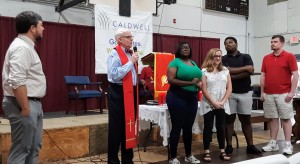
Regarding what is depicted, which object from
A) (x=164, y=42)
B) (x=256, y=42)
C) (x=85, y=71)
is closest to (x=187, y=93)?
(x=85, y=71)

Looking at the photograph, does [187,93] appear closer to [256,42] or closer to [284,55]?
[284,55]

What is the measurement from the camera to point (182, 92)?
125 inches

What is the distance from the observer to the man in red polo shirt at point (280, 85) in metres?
3.71

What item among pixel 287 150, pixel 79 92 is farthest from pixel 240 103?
pixel 79 92

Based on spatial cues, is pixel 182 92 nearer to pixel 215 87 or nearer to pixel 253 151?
pixel 215 87

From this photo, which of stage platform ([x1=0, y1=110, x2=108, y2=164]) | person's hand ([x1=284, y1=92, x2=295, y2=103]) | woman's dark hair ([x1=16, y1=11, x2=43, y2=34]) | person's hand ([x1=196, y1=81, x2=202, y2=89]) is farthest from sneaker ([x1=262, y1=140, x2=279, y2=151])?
woman's dark hair ([x1=16, y1=11, x2=43, y2=34])

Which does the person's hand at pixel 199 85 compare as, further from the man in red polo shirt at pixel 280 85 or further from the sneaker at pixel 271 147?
the sneaker at pixel 271 147

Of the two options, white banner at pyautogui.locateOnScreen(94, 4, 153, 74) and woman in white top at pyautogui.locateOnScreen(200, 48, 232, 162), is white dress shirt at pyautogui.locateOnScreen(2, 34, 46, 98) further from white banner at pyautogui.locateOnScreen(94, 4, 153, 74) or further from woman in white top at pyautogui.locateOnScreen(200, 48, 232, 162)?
white banner at pyautogui.locateOnScreen(94, 4, 153, 74)

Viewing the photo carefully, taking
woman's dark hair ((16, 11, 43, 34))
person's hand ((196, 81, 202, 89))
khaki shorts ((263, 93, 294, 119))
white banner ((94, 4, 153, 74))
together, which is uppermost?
white banner ((94, 4, 153, 74))

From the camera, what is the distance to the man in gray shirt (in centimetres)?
194

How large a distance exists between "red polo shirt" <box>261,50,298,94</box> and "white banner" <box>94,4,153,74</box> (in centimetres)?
318

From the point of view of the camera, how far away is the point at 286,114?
376cm

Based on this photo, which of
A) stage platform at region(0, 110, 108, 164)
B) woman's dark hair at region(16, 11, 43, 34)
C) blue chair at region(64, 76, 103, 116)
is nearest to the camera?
woman's dark hair at region(16, 11, 43, 34)

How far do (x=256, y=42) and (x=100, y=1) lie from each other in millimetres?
5824
